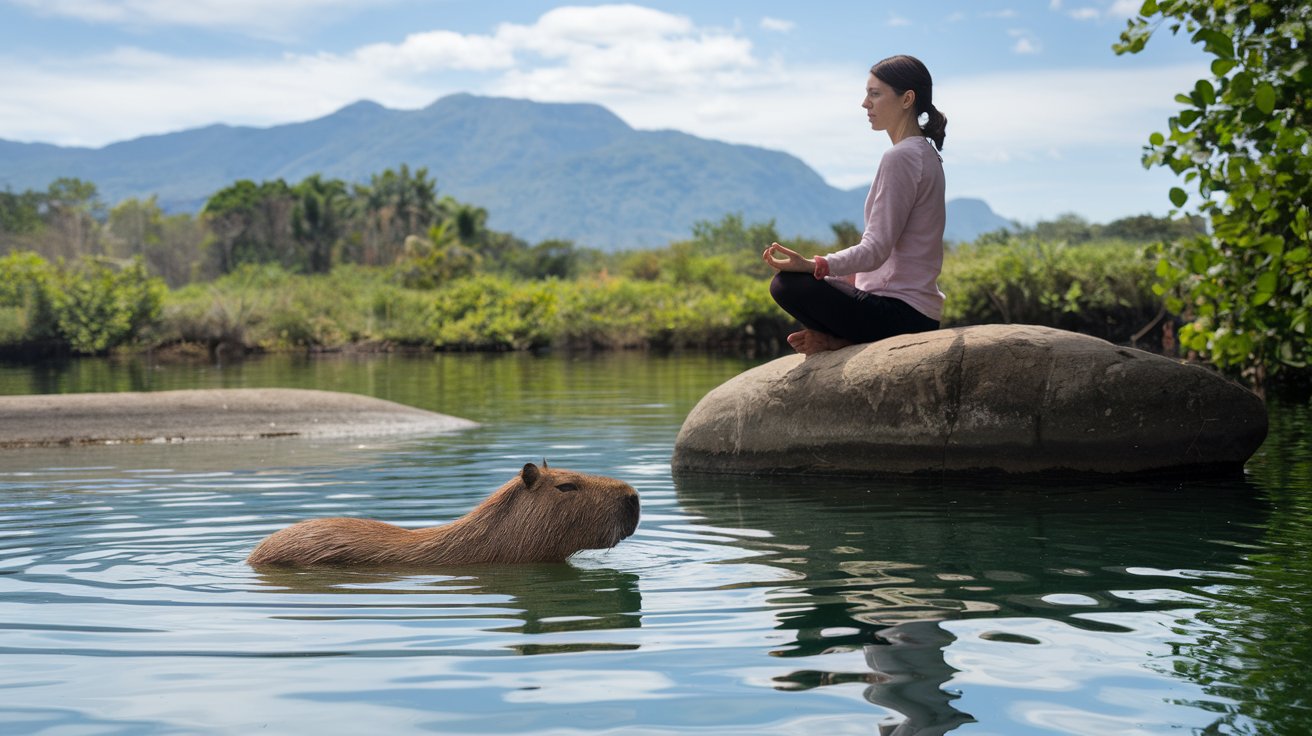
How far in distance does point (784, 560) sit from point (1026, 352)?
340cm

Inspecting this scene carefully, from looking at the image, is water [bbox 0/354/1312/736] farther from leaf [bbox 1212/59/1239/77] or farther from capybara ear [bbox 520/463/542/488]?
leaf [bbox 1212/59/1239/77]

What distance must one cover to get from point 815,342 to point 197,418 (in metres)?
6.80

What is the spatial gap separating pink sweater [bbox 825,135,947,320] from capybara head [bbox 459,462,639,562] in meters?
2.58

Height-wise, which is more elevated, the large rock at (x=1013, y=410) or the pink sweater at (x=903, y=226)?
the pink sweater at (x=903, y=226)

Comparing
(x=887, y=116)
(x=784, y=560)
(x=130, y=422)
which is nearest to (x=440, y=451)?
(x=130, y=422)

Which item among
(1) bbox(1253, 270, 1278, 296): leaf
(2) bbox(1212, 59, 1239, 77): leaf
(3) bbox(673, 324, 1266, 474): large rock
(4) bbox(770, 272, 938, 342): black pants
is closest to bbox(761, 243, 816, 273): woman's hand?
(4) bbox(770, 272, 938, 342): black pants

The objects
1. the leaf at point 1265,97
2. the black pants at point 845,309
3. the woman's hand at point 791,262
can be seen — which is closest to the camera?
the leaf at point 1265,97

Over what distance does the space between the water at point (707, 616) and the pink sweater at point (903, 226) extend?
1.40 m

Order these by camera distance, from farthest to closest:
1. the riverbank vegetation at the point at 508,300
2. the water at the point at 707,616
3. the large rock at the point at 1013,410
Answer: the riverbank vegetation at the point at 508,300, the large rock at the point at 1013,410, the water at the point at 707,616

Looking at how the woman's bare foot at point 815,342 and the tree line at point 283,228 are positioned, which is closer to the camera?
the woman's bare foot at point 815,342

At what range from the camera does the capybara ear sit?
546 centimetres

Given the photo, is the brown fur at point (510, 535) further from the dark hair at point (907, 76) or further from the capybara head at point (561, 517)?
the dark hair at point (907, 76)

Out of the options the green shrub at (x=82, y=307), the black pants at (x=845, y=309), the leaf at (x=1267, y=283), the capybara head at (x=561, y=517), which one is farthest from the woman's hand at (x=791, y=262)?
the green shrub at (x=82, y=307)

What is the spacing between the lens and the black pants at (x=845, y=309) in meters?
8.34
